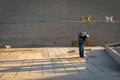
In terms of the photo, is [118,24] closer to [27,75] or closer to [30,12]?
[30,12]

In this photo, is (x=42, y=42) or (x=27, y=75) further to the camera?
(x=42, y=42)

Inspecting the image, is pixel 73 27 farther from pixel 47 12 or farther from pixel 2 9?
pixel 2 9

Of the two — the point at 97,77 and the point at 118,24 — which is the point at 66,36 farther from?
the point at 97,77

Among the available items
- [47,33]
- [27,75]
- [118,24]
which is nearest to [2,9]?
[47,33]

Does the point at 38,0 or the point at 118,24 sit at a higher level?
the point at 38,0

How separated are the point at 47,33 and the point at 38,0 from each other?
3.43 metres

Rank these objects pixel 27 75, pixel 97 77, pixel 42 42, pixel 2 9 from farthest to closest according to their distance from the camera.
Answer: pixel 2 9, pixel 42 42, pixel 27 75, pixel 97 77

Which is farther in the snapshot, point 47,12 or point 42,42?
point 47,12

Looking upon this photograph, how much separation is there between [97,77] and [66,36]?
19833 mm

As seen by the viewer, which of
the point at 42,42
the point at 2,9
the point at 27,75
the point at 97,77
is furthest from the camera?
the point at 2,9

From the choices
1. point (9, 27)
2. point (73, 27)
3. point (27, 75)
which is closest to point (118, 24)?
point (73, 27)

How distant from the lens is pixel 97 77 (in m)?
8.33

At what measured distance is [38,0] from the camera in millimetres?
30188

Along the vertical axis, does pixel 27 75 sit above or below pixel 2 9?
below
